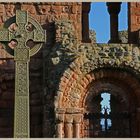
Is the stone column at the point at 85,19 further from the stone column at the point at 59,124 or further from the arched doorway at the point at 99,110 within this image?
the stone column at the point at 59,124

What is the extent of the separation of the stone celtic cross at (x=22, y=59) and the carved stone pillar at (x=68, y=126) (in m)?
4.83

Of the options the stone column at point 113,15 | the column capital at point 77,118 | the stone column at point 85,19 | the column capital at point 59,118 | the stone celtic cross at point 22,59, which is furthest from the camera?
the stone column at point 113,15

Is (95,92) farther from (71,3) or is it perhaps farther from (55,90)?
(71,3)

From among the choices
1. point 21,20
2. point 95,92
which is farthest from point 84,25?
point 21,20

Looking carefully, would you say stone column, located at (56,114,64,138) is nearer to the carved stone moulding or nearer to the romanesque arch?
the romanesque arch

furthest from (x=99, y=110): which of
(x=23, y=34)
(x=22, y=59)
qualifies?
(x=22, y=59)

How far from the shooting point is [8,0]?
22.7m

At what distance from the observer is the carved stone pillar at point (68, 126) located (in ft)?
68.2

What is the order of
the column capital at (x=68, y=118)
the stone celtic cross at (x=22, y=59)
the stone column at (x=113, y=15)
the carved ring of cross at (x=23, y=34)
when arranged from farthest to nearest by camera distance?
the stone column at (x=113, y=15) < the column capital at (x=68, y=118) < the carved ring of cross at (x=23, y=34) < the stone celtic cross at (x=22, y=59)

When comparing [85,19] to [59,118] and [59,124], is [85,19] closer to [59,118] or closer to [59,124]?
[59,118]

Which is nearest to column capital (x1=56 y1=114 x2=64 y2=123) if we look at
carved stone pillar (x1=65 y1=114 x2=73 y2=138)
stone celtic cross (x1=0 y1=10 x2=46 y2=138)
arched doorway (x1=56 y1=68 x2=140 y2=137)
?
carved stone pillar (x1=65 y1=114 x2=73 y2=138)

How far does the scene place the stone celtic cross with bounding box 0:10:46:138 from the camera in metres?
15.8

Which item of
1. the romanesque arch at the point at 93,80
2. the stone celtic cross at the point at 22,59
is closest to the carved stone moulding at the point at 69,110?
the romanesque arch at the point at 93,80

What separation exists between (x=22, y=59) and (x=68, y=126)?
5173 millimetres
